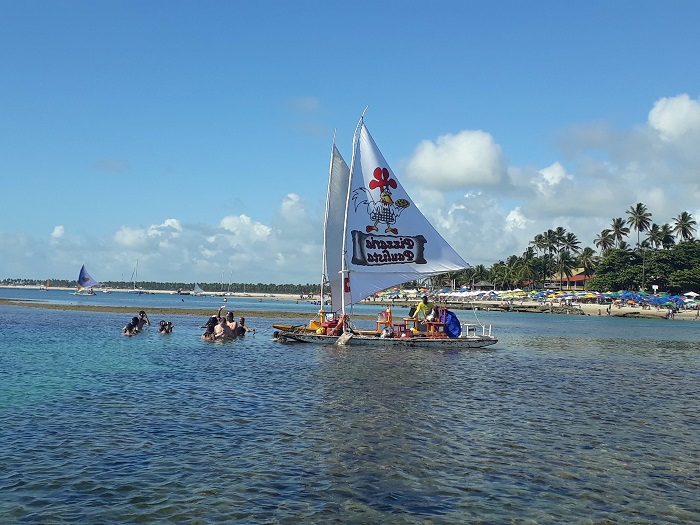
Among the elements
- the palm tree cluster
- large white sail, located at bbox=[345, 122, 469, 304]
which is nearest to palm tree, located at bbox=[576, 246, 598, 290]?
the palm tree cluster

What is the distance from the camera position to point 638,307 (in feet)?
457

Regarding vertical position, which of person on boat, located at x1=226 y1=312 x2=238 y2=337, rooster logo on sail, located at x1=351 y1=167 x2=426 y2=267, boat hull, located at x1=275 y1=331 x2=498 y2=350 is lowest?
boat hull, located at x1=275 y1=331 x2=498 y2=350

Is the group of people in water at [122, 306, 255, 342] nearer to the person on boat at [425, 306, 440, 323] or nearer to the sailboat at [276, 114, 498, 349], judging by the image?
the sailboat at [276, 114, 498, 349]

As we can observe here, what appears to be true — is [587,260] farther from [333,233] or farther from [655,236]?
[333,233]

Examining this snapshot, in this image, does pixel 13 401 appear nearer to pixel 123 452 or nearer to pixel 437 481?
pixel 123 452

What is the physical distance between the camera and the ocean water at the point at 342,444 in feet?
37.8

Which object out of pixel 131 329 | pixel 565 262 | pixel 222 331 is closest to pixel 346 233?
pixel 222 331

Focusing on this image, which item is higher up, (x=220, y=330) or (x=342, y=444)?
(x=220, y=330)

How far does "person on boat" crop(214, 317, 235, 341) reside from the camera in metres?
48.0

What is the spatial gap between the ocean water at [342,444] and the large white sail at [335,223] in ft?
37.2

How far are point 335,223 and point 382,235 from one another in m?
3.69

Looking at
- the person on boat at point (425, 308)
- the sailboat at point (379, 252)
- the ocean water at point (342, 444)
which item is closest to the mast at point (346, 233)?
the sailboat at point (379, 252)

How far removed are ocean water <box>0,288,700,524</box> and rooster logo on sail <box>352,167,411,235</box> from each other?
1296 cm

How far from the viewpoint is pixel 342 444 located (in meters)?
16.0
